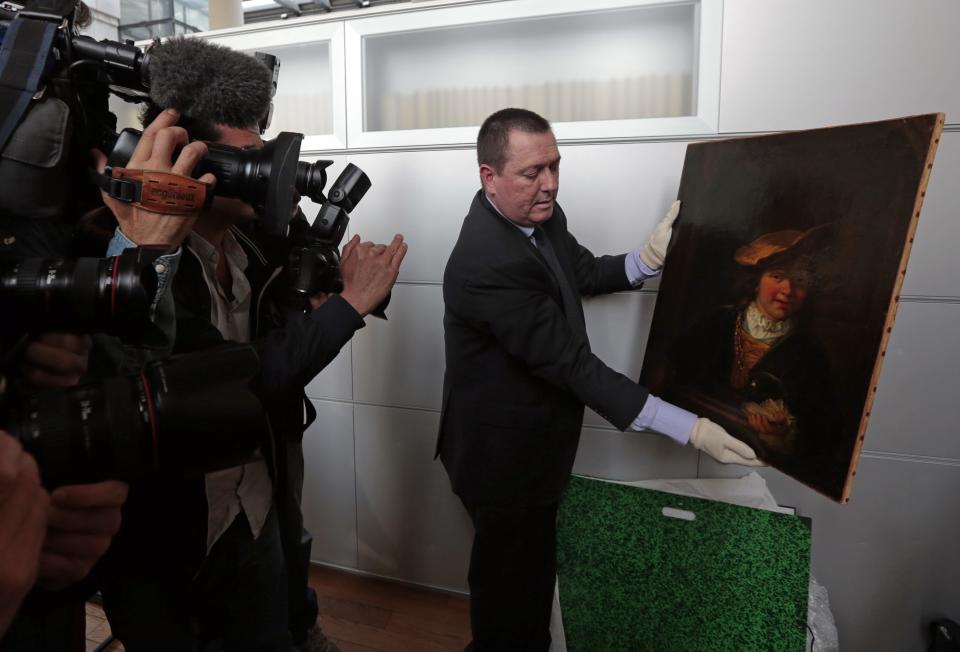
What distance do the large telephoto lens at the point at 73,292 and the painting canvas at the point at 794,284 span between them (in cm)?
108

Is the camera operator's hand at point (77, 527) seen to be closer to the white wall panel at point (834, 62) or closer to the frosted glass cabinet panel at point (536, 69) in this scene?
the frosted glass cabinet panel at point (536, 69)

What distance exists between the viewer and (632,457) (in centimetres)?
189

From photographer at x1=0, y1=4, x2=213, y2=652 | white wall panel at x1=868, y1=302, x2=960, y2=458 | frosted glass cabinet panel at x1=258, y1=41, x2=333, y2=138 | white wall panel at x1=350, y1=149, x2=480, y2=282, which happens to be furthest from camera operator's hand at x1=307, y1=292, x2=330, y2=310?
white wall panel at x1=868, y1=302, x2=960, y2=458

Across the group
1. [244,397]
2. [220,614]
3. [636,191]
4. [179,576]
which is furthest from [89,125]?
[636,191]

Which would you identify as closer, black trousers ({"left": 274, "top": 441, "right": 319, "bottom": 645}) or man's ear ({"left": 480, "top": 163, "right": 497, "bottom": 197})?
black trousers ({"left": 274, "top": 441, "right": 319, "bottom": 645})

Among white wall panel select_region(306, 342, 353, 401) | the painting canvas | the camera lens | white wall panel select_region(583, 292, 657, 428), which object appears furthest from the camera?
white wall panel select_region(306, 342, 353, 401)

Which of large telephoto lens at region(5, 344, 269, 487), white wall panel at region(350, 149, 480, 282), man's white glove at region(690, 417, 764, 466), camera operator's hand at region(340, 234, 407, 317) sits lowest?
man's white glove at region(690, 417, 764, 466)

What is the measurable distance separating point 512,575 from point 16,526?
4.18 feet

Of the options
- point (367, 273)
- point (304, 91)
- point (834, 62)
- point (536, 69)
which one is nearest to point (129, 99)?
point (367, 273)

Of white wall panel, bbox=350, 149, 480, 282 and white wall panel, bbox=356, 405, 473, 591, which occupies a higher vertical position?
white wall panel, bbox=350, 149, 480, 282

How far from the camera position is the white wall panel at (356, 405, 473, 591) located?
82.8 inches

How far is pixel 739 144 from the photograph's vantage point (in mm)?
1286

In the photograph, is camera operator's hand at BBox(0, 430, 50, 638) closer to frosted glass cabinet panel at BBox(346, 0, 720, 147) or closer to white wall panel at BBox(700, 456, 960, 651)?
frosted glass cabinet panel at BBox(346, 0, 720, 147)

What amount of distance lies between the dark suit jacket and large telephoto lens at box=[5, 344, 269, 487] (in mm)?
750
